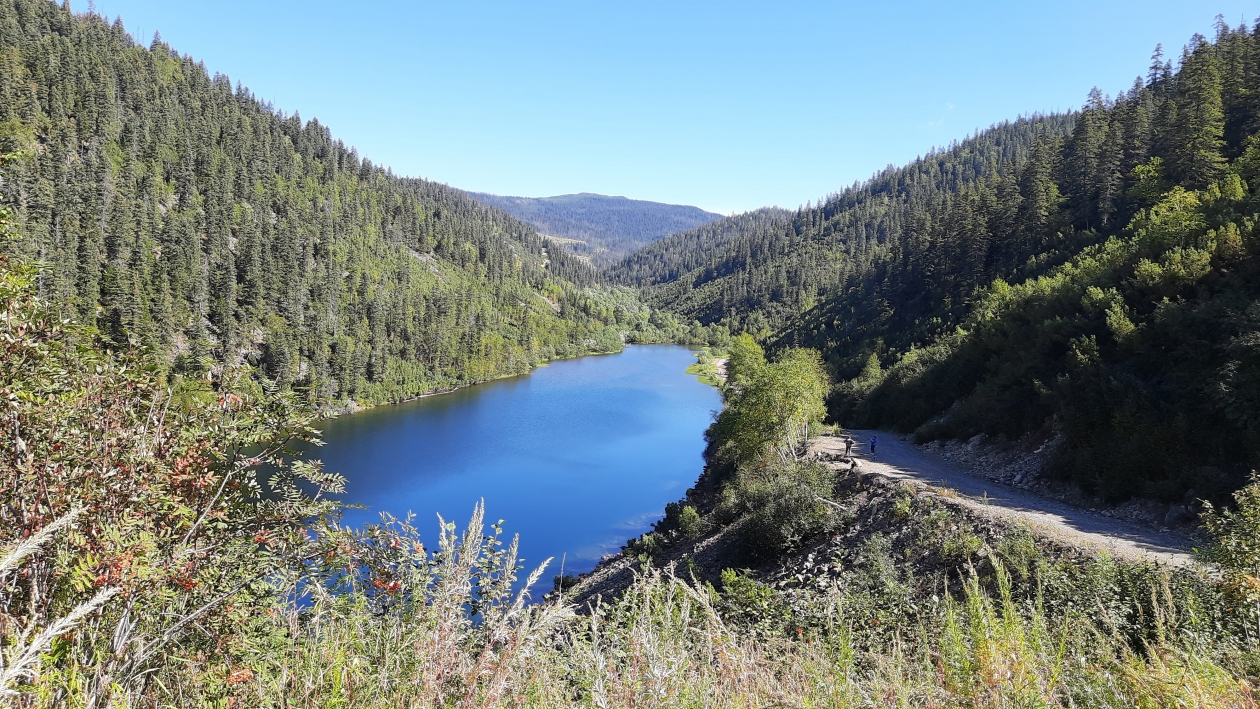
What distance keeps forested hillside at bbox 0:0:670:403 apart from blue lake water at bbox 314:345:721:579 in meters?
10.9

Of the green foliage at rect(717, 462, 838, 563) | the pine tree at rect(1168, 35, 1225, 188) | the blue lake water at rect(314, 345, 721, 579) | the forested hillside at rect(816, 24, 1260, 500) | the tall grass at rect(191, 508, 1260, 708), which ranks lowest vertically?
the blue lake water at rect(314, 345, 721, 579)

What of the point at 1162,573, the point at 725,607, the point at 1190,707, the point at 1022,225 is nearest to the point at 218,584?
the point at 1190,707

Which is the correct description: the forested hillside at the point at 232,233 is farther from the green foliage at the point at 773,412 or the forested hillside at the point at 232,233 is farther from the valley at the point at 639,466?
the green foliage at the point at 773,412

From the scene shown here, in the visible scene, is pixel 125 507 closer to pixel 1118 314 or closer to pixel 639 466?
pixel 1118 314

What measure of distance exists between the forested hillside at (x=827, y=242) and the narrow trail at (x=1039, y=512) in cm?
6789

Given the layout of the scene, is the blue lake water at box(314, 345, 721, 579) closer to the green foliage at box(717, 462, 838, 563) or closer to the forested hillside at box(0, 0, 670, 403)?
the green foliage at box(717, 462, 838, 563)

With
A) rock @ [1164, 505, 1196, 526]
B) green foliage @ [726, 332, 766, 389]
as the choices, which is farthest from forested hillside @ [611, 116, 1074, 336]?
rock @ [1164, 505, 1196, 526]

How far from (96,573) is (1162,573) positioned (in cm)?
913

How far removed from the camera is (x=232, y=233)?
215 ft

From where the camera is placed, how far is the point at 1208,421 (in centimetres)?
1205

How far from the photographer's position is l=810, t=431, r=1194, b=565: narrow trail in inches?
371

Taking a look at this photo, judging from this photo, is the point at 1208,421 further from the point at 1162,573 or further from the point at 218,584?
the point at 218,584

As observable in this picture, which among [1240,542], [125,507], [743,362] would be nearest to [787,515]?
[1240,542]

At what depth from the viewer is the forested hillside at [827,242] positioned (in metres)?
109
